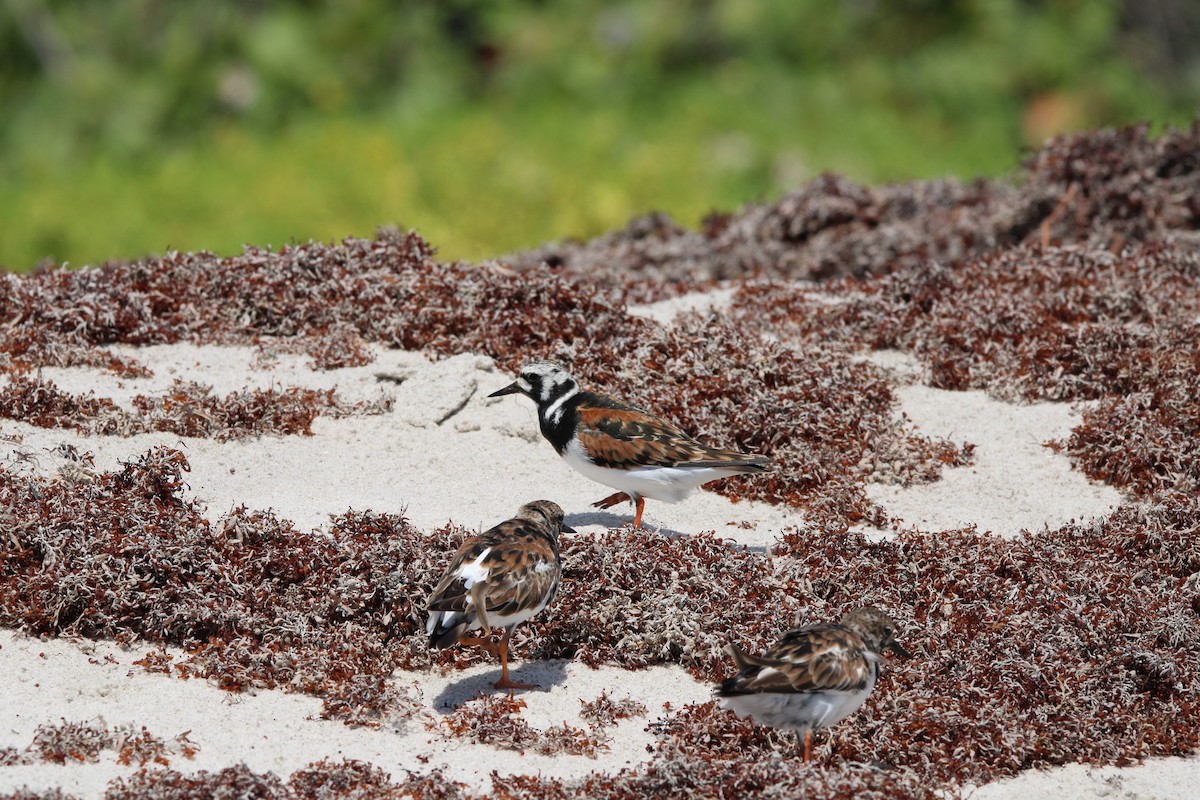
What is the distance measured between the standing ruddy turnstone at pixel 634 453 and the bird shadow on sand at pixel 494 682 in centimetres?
133

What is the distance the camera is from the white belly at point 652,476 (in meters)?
8.00

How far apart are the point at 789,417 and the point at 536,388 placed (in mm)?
1880

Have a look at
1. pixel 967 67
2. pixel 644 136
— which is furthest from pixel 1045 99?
pixel 644 136

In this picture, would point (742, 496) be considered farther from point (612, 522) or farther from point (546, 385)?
point (546, 385)

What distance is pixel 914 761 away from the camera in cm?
621

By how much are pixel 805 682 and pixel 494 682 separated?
1.80 metres

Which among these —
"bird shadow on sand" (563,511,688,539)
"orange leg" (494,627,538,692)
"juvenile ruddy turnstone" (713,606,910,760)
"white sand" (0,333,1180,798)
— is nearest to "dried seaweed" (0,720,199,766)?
"white sand" (0,333,1180,798)

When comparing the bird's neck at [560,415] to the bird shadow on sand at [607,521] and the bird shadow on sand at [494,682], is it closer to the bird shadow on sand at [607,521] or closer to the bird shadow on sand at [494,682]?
the bird shadow on sand at [607,521]

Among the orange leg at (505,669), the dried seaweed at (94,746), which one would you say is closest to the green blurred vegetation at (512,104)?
the orange leg at (505,669)

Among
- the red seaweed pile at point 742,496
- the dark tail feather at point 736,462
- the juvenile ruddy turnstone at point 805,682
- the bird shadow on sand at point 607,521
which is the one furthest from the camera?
the bird shadow on sand at point 607,521

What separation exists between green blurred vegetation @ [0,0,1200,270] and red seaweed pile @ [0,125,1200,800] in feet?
23.9

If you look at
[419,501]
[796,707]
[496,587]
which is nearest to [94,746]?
[496,587]

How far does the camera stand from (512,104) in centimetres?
2350

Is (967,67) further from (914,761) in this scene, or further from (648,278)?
(914,761)
